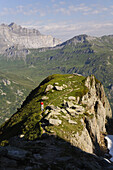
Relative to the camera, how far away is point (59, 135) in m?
53.4

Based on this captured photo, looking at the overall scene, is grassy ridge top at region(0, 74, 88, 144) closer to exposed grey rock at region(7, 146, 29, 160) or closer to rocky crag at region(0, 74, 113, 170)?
rocky crag at region(0, 74, 113, 170)

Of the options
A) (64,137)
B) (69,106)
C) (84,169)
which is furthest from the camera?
(69,106)

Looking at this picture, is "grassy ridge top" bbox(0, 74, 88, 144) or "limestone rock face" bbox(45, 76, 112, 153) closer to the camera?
"grassy ridge top" bbox(0, 74, 88, 144)

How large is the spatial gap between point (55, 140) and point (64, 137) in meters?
5.01

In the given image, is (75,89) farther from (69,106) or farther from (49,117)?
(49,117)

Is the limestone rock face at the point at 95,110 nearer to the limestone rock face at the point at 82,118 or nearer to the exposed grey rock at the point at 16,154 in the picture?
the limestone rock face at the point at 82,118

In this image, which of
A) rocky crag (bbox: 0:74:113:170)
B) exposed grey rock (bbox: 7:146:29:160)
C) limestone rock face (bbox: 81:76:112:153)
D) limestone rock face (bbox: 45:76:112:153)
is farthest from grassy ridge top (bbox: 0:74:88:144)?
exposed grey rock (bbox: 7:146:29:160)

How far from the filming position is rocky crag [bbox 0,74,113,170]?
31.5 meters

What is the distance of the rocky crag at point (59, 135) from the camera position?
3153 centimetres

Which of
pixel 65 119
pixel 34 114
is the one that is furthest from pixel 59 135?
pixel 34 114

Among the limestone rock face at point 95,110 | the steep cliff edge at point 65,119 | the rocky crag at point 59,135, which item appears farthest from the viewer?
the limestone rock face at point 95,110

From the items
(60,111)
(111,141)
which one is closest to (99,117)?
(111,141)

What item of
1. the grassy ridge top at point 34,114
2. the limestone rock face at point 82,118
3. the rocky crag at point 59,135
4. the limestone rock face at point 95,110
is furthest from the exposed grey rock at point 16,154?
the limestone rock face at point 95,110

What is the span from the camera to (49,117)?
6294 cm
